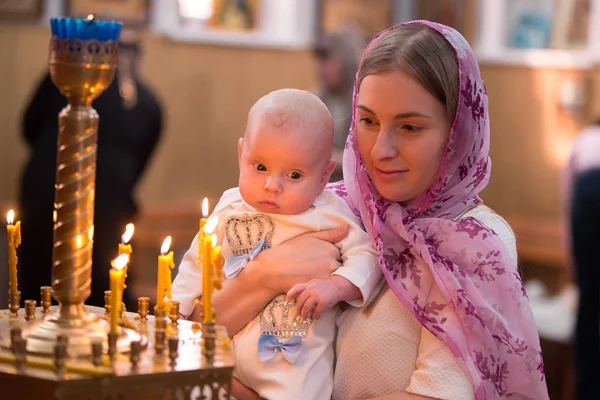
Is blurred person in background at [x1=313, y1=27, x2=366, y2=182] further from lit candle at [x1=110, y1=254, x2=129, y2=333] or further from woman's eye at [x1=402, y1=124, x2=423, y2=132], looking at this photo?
lit candle at [x1=110, y1=254, x2=129, y2=333]

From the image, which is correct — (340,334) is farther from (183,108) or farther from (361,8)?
(361,8)

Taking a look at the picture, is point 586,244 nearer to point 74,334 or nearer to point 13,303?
point 13,303

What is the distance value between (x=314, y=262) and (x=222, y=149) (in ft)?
18.4

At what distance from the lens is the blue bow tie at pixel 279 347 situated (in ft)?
6.94

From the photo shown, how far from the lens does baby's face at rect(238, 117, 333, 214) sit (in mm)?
2150

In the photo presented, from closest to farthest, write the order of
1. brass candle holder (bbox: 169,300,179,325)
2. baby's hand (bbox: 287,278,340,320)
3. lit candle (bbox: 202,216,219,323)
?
lit candle (bbox: 202,216,219,323)
brass candle holder (bbox: 169,300,179,325)
baby's hand (bbox: 287,278,340,320)

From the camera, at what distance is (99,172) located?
5629mm

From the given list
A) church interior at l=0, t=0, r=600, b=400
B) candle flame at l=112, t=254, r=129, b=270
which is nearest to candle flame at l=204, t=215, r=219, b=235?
candle flame at l=112, t=254, r=129, b=270

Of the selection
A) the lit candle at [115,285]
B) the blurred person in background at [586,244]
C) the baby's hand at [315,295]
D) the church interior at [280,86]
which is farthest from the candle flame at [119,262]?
the church interior at [280,86]

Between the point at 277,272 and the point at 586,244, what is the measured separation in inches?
133

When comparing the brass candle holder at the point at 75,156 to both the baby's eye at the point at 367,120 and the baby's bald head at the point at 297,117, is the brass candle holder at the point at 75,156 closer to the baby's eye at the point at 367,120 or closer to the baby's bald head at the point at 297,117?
the baby's bald head at the point at 297,117

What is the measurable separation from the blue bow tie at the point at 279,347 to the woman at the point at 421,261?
0.38 feet

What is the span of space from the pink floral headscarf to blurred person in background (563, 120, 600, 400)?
9.72 ft

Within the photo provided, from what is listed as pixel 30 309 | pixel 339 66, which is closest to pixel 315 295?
pixel 30 309
